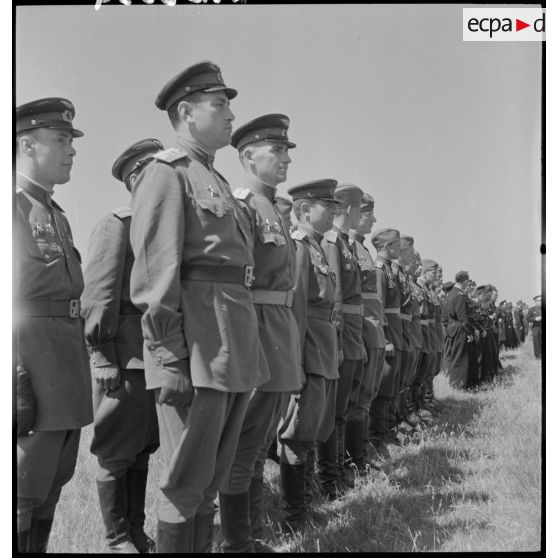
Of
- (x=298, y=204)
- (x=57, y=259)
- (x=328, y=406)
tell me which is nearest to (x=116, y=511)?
(x=57, y=259)

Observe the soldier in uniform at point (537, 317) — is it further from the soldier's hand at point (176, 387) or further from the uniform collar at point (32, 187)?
the uniform collar at point (32, 187)

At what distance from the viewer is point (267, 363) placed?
3637 millimetres

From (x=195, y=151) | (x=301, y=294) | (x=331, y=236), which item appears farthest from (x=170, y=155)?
(x=331, y=236)

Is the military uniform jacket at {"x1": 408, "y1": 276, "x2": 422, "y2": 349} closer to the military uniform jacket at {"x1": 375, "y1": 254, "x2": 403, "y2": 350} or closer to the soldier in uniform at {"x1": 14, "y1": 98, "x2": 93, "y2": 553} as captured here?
the military uniform jacket at {"x1": 375, "y1": 254, "x2": 403, "y2": 350}

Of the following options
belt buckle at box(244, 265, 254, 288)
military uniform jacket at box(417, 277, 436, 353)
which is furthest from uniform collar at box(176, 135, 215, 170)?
military uniform jacket at box(417, 277, 436, 353)

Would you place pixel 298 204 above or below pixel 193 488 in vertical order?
above

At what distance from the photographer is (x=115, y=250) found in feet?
12.6

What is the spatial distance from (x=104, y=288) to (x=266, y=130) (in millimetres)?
1404

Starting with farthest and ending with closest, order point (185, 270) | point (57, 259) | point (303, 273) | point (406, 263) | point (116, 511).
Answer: point (406, 263), point (303, 273), point (116, 511), point (57, 259), point (185, 270)

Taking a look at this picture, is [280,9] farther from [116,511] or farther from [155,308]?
[116,511]

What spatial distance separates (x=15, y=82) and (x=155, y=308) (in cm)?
151

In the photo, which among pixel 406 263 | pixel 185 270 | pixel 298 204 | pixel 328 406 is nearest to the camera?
pixel 185 270

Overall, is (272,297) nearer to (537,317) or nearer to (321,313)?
(321,313)

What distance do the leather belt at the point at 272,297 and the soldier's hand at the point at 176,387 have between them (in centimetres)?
104
